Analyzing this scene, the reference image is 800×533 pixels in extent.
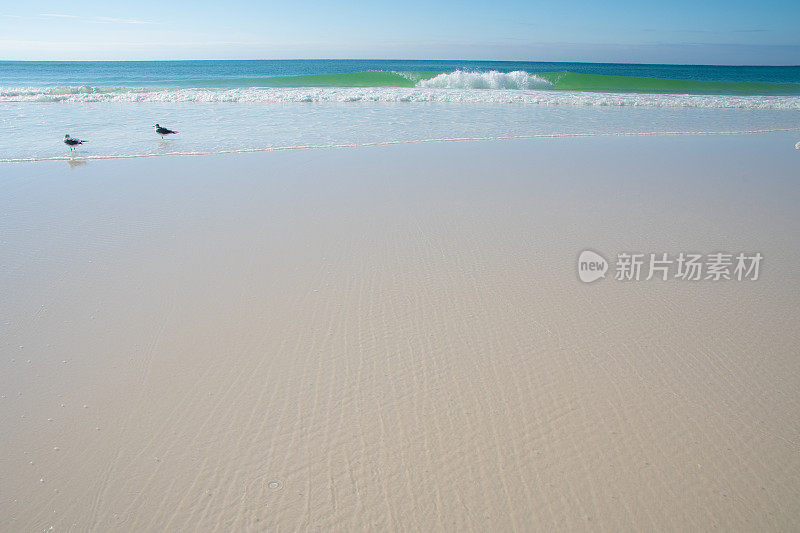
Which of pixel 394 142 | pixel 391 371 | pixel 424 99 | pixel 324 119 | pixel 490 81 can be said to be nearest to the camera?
pixel 391 371

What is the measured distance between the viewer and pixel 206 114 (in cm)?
1684

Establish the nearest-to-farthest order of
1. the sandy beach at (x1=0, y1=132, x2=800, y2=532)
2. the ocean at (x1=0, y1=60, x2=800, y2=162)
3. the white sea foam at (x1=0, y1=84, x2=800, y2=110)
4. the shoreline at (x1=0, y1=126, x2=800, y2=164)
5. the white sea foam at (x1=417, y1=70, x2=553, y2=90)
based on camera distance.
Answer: the sandy beach at (x1=0, y1=132, x2=800, y2=532)
the shoreline at (x1=0, y1=126, x2=800, y2=164)
the ocean at (x1=0, y1=60, x2=800, y2=162)
the white sea foam at (x1=0, y1=84, x2=800, y2=110)
the white sea foam at (x1=417, y1=70, x2=553, y2=90)

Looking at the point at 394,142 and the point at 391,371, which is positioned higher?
the point at 394,142

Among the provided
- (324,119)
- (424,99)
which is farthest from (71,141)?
(424,99)

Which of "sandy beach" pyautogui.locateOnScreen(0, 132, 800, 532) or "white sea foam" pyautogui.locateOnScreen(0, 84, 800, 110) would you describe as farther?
"white sea foam" pyautogui.locateOnScreen(0, 84, 800, 110)

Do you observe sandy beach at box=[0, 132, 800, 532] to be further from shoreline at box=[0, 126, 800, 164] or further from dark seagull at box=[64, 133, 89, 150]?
dark seagull at box=[64, 133, 89, 150]

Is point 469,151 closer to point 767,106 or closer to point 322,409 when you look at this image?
point 322,409

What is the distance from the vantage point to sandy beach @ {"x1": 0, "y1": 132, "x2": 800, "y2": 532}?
2.40 metres

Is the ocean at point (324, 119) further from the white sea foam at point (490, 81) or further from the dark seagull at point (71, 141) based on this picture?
the white sea foam at point (490, 81)

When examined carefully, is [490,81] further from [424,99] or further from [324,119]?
[324,119]

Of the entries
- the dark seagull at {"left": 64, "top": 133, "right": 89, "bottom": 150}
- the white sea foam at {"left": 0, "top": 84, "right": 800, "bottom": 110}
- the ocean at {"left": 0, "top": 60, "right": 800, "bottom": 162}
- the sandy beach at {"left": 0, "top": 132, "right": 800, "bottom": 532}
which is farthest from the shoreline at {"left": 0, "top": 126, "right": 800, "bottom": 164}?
the white sea foam at {"left": 0, "top": 84, "right": 800, "bottom": 110}

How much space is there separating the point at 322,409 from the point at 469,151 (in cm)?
797

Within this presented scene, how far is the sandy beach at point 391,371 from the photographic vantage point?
2402 millimetres

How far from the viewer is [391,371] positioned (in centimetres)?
328
